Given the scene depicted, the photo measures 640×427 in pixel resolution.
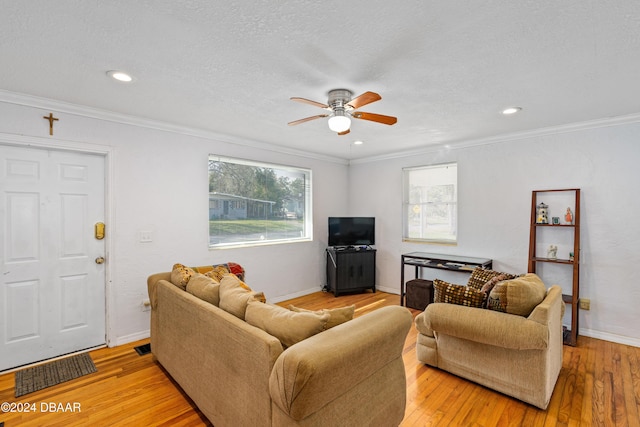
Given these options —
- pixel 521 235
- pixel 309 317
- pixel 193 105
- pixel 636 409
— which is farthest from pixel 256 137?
pixel 636 409

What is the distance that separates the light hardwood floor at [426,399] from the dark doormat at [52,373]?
0.25 feet

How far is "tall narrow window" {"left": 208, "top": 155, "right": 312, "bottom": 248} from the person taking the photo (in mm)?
4168

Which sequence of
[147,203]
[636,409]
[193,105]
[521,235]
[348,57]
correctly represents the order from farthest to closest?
[521,235]
[147,203]
[193,105]
[636,409]
[348,57]

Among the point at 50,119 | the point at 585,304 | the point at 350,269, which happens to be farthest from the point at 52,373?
the point at 585,304

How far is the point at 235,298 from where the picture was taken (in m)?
1.98

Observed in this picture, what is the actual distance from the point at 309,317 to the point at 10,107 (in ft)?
10.5

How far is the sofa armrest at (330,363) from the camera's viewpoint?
4.28 ft

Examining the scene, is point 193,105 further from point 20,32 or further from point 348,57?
point 348,57

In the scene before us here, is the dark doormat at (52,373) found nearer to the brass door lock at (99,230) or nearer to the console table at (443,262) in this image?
the brass door lock at (99,230)

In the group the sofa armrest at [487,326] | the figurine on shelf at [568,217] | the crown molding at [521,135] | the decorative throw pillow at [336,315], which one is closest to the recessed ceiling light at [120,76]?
the decorative throw pillow at [336,315]

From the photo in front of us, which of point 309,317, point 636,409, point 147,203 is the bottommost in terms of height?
point 636,409

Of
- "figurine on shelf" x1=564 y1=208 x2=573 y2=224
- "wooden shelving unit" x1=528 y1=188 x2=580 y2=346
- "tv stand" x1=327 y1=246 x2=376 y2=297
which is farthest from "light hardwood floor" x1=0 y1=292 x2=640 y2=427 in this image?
"tv stand" x1=327 y1=246 x2=376 y2=297

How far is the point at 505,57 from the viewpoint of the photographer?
2.02m

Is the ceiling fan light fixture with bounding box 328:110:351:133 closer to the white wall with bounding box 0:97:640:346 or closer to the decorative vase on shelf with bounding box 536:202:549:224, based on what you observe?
the white wall with bounding box 0:97:640:346
